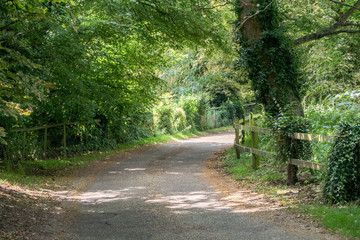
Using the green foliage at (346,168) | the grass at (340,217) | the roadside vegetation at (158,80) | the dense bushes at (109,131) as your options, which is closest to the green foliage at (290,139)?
the roadside vegetation at (158,80)

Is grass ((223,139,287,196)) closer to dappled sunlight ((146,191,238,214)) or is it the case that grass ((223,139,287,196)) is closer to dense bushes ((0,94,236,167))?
dappled sunlight ((146,191,238,214))

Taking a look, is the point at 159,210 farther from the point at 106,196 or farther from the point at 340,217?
the point at 340,217

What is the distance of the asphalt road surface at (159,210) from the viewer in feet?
18.9

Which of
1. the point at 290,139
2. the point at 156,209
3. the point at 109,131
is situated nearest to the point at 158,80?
the point at 109,131

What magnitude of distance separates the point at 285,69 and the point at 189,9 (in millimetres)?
3940

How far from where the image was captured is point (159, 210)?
7266 millimetres

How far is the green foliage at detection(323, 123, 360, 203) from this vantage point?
246 inches

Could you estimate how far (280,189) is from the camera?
27.3 feet

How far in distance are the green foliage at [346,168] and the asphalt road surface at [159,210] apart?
1.36 m

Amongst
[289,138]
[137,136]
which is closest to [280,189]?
[289,138]

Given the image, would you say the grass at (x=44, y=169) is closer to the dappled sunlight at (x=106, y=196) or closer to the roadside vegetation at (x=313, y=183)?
the dappled sunlight at (x=106, y=196)

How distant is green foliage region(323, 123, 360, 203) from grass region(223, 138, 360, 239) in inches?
9.7

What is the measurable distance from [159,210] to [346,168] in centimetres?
353

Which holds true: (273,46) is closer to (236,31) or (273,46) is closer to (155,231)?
(236,31)
